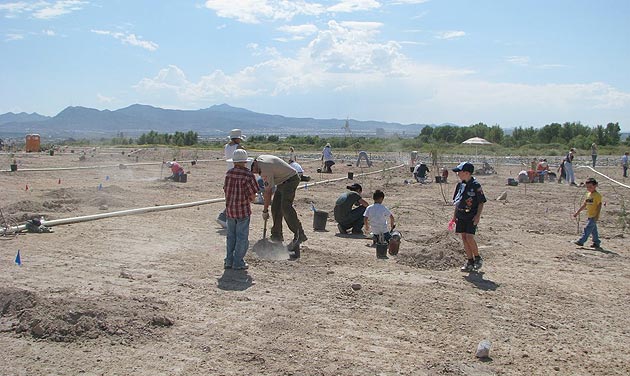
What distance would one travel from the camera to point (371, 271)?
786 centimetres

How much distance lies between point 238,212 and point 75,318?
2.64 m

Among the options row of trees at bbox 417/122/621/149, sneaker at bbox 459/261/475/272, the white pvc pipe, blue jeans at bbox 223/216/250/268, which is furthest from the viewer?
row of trees at bbox 417/122/621/149

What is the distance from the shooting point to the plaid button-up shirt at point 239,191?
7555mm

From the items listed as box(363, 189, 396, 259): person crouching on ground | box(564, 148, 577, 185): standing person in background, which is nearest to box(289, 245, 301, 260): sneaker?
box(363, 189, 396, 259): person crouching on ground

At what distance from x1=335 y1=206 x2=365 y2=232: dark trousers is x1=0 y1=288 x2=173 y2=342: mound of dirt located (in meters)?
5.37

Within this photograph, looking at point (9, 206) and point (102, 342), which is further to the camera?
point (9, 206)

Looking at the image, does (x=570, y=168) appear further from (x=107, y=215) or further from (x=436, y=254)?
(x=107, y=215)

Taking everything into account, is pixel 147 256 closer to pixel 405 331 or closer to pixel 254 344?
pixel 254 344

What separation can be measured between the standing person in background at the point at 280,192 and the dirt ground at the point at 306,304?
1.11 ft

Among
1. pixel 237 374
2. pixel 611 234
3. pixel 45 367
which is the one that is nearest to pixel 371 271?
pixel 237 374

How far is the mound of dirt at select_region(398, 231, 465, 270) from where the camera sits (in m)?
8.30

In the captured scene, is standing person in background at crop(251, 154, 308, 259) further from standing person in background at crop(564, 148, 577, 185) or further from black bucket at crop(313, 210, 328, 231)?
standing person in background at crop(564, 148, 577, 185)

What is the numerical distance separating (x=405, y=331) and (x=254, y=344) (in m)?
1.42

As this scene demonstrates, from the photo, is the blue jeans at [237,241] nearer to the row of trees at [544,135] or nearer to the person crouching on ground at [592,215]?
the person crouching on ground at [592,215]
